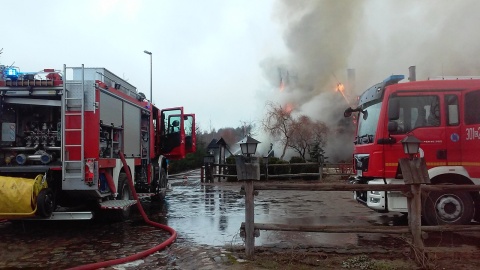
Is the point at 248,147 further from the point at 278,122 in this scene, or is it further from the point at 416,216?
the point at 278,122

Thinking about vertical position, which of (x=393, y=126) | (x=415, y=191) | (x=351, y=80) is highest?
(x=351, y=80)

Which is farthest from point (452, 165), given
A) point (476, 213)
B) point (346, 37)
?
point (346, 37)

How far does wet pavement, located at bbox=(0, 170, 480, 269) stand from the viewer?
584 centimetres

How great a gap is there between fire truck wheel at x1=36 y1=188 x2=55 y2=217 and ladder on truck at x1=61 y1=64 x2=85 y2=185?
377 mm

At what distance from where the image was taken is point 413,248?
5.39 metres

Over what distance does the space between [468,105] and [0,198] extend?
27.5 feet

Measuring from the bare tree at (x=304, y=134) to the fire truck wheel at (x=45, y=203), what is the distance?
23260 mm

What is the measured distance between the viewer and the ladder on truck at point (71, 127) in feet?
23.7

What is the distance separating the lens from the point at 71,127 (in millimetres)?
7320

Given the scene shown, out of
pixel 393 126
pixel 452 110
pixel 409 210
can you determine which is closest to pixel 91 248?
pixel 409 210

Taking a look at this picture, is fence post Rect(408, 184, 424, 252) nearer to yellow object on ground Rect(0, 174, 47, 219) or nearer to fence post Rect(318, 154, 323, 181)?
yellow object on ground Rect(0, 174, 47, 219)

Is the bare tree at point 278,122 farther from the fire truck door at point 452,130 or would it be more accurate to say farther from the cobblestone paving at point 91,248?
the cobblestone paving at point 91,248

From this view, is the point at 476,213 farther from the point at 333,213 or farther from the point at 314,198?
the point at 314,198

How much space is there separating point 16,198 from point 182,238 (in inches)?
109
